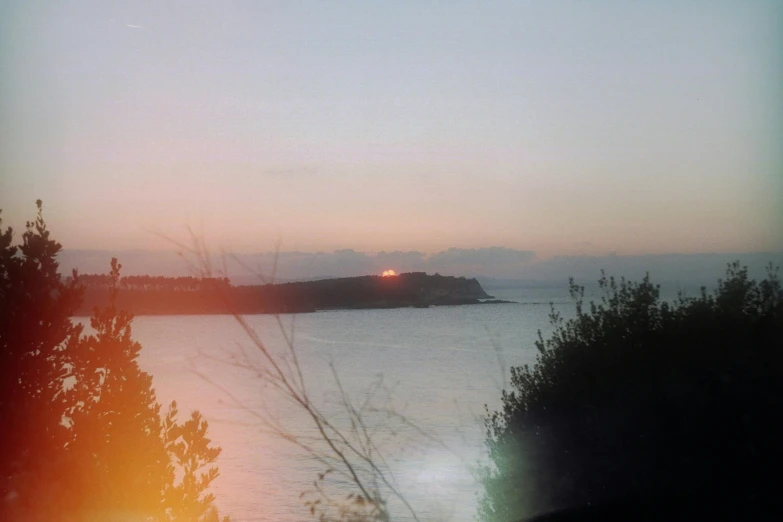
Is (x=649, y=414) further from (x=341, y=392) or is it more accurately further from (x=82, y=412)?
(x=82, y=412)

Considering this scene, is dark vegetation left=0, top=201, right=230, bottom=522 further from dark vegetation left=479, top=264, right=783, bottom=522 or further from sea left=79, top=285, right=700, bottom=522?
dark vegetation left=479, top=264, right=783, bottom=522

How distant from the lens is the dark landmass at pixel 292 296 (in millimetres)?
3033

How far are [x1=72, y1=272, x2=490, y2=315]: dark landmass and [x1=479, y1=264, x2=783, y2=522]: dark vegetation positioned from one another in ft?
3.99

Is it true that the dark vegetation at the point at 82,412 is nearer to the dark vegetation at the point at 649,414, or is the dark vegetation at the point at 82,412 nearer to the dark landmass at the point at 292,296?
the dark landmass at the point at 292,296

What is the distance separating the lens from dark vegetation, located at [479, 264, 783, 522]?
11.1 ft

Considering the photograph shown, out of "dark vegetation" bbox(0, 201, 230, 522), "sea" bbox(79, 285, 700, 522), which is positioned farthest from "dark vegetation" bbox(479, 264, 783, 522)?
"dark vegetation" bbox(0, 201, 230, 522)

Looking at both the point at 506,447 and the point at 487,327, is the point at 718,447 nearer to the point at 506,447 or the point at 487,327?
the point at 487,327

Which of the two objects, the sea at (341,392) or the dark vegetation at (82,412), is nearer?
the sea at (341,392)

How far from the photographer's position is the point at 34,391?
4.40 m

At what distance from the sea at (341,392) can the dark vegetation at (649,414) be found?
0.34 meters

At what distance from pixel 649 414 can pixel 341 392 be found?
1.88 m

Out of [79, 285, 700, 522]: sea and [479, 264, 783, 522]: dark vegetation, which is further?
[479, 264, 783, 522]: dark vegetation

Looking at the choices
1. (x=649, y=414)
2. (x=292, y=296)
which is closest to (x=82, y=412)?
(x=292, y=296)

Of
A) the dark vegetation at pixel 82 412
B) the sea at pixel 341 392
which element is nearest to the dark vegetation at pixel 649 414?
the sea at pixel 341 392
